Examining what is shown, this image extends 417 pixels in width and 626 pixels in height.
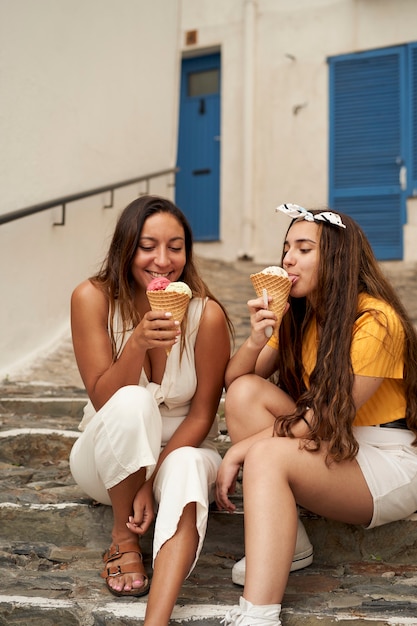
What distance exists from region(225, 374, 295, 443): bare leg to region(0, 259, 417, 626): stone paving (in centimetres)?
36

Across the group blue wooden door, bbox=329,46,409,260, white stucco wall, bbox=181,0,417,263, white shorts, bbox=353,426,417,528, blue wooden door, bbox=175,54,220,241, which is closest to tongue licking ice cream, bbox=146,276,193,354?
white shorts, bbox=353,426,417,528

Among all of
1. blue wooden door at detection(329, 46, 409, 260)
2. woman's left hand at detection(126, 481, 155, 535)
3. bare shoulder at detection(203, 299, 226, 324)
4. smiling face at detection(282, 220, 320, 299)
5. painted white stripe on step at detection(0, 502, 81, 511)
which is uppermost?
blue wooden door at detection(329, 46, 409, 260)

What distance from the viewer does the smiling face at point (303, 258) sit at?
2.09m

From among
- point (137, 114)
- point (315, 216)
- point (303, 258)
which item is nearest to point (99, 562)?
point (303, 258)

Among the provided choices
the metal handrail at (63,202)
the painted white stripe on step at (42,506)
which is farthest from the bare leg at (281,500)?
the metal handrail at (63,202)

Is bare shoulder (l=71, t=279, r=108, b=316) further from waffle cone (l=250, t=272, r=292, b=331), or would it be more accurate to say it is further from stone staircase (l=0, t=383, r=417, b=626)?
stone staircase (l=0, t=383, r=417, b=626)

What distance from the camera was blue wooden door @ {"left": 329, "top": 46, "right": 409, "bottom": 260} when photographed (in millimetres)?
7812

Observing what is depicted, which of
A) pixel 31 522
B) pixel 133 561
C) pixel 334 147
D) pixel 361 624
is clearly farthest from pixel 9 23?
pixel 334 147

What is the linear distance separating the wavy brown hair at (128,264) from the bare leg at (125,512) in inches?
16.5

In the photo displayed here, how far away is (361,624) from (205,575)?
1.71 feet

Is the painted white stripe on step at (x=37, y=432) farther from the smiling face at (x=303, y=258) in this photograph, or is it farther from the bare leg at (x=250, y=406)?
the smiling face at (x=303, y=258)

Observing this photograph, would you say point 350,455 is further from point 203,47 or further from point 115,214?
point 203,47

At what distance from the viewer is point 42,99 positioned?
4523 mm

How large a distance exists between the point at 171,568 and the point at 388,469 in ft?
2.18
